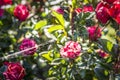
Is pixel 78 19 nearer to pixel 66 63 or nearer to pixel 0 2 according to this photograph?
pixel 66 63

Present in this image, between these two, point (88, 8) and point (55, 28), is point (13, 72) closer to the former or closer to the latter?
point (55, 28)

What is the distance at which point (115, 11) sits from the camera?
6.12 feet

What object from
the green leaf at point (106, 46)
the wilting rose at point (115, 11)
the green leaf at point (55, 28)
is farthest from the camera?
the green leaf at point (55, 28)

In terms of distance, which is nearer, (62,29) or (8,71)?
(8,71)

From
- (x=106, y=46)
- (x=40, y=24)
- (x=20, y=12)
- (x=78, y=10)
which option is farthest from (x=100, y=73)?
(x=20, y=12)

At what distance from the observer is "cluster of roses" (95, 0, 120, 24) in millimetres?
1862

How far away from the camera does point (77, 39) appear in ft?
7.19

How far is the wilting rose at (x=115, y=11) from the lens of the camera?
6.09 ft

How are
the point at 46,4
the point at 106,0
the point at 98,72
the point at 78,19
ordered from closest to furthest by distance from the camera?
the point at 106,0 < the point at 98,72 < the point at 78,19 < the point at 46,4

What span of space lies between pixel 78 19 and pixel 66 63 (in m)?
0.30

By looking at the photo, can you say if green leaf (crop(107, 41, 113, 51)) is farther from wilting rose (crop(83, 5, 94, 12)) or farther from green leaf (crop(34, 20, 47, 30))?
green leaf (crop(34, 20, 47, 30))

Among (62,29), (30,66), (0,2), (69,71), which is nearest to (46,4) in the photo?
(0,2)

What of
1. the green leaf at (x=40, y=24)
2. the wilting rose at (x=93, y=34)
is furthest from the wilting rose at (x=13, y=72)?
the green leaf at (x=40, y=24)

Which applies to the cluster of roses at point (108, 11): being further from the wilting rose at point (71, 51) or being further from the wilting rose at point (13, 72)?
the wilting rose at point (13, 72)
